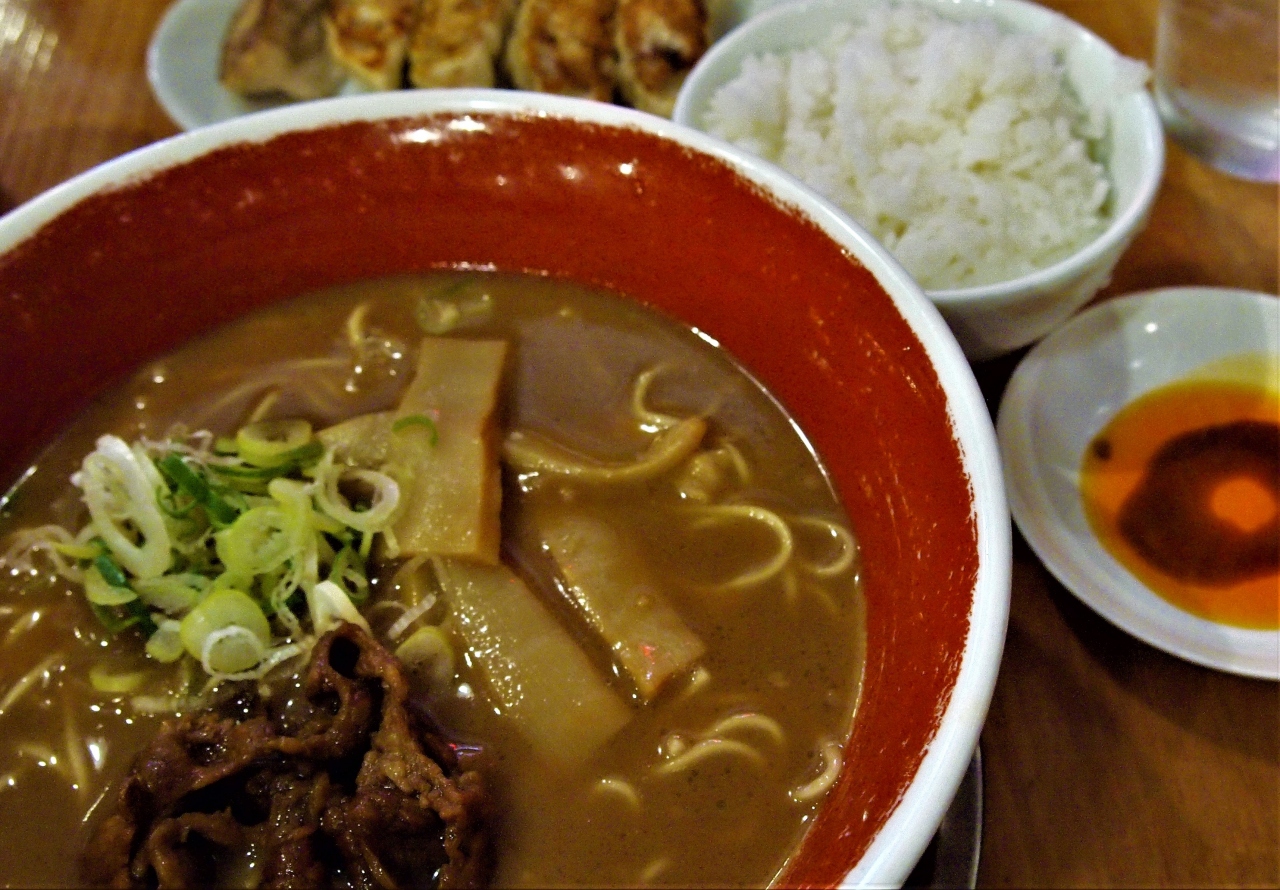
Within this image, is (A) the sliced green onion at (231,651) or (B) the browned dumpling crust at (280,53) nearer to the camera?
(A) the sliced green onion at (231,651)

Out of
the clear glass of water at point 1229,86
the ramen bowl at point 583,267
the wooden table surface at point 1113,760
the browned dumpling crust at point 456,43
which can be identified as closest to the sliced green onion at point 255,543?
the ramen bowl at point 583,267

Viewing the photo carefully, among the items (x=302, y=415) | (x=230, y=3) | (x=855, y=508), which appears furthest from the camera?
(x=230, y=3)

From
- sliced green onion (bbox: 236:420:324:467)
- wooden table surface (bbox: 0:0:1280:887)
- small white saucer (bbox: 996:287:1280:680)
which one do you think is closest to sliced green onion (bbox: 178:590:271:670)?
sliced green onion (bbox: 236:420:324:467)

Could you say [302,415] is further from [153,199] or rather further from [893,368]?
[893,368]

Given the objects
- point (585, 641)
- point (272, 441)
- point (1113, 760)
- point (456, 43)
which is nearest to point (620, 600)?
point (585, 641)

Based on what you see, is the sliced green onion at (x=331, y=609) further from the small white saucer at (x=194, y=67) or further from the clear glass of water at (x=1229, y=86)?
the clear glass of water at (x=1229, y=86)

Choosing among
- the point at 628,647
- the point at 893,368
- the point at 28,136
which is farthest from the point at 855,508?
the point at 28,136
